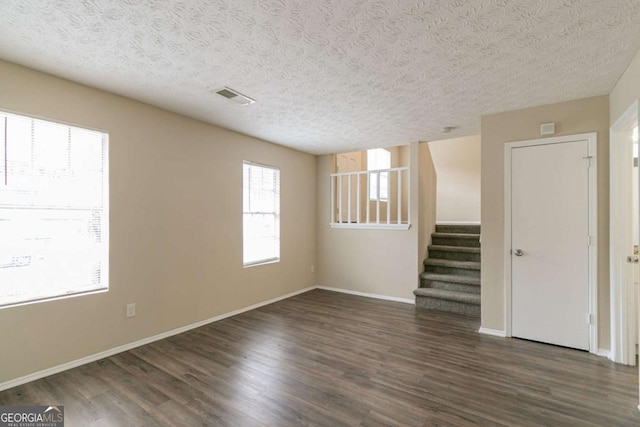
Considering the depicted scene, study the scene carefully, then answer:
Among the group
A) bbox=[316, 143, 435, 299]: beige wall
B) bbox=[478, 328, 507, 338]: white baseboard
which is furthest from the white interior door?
bbox=[316, 143, 435, 299]: beige wall

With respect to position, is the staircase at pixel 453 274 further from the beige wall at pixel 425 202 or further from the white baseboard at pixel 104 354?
the white baseboard at pixel 104 354

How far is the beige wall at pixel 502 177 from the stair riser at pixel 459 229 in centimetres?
204

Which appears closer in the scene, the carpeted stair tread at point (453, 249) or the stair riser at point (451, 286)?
the stair riser at point (451, 286)

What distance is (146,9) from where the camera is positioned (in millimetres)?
1669

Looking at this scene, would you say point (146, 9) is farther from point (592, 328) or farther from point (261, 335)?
point (592, 328)

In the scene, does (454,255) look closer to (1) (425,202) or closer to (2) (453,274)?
(2) (453,274)

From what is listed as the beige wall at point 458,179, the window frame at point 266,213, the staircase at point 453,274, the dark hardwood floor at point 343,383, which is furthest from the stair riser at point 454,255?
the window frame at point 266,213

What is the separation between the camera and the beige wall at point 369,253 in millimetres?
4676

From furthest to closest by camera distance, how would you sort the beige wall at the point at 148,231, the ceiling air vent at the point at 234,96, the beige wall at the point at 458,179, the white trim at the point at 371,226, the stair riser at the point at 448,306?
the beige wall at the point at 458,179, the white trim at the point at 371,226, the stair riser at the point at 448,306, the ceiling air vent at the point at 234,96, the beige wall at the point at 148,231

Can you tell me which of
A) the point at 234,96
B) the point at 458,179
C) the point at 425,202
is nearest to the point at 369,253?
the point at 425,202

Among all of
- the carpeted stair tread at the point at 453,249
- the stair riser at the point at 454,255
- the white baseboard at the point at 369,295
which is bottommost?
the white baseboard at the point at 369,295

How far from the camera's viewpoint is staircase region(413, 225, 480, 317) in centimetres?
413

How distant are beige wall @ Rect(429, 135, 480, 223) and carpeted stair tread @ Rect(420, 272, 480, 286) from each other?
9.19 ft

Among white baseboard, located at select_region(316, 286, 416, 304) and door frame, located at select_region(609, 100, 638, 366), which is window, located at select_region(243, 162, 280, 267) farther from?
door frame, located at select_region(609, 100, 638, 366)
